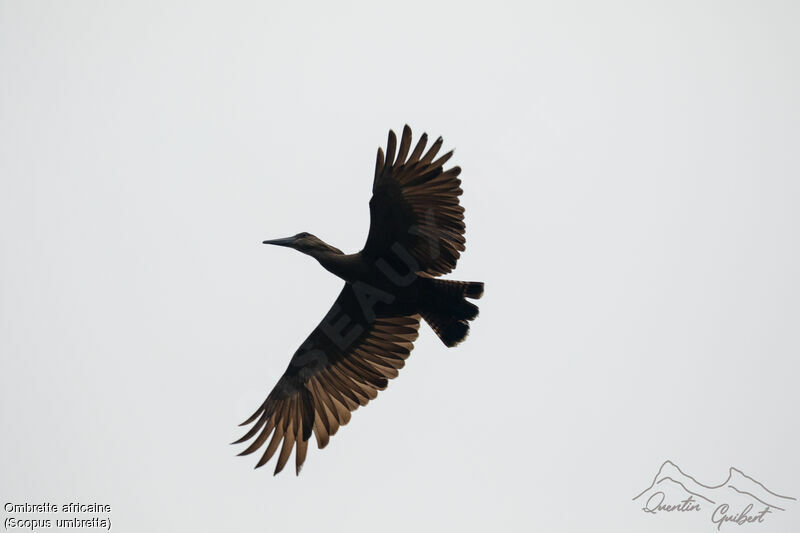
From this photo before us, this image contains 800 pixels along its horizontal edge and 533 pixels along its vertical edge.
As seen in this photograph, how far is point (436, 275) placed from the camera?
11.0 metres

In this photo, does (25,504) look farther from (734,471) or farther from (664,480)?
(734,471)

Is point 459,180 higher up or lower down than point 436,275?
higher up

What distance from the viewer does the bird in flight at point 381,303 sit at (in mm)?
10469

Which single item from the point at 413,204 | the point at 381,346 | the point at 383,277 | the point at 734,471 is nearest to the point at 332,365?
the point at 381,346

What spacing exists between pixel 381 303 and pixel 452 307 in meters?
0.99

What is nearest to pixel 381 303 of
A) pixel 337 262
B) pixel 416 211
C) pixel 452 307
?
pixel 337 262

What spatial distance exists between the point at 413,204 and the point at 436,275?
93 cm

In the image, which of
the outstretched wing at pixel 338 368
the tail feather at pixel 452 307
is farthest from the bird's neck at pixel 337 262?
the tail feather at pixel 452 307

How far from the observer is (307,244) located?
11.3 m

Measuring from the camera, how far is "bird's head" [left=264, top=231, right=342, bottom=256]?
11.3 metres

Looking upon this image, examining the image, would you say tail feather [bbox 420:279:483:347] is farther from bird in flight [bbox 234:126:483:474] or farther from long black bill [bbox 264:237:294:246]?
long black bill [bbox 264:237:294:246]

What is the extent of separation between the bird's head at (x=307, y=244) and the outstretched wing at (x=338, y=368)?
55 cm

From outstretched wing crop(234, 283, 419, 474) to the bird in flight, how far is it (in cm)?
1

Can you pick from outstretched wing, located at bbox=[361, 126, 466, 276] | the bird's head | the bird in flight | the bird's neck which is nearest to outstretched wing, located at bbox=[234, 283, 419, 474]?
the bird in flight
